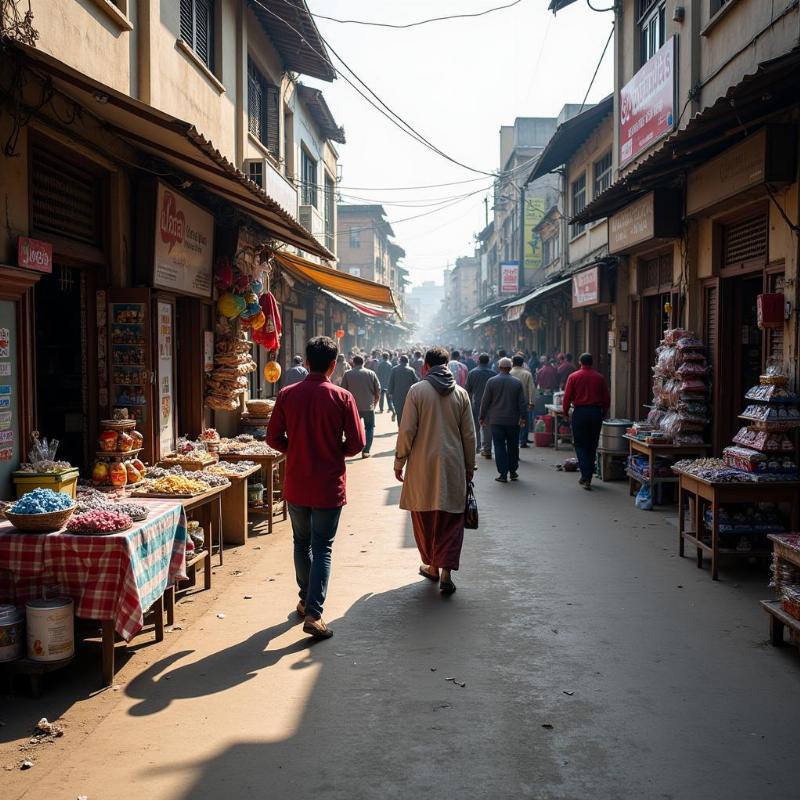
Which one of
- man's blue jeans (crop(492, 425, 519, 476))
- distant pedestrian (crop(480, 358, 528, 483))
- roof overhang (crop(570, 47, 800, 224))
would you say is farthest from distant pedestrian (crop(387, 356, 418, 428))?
roof overhang (crop(570, 47, 800, 224))

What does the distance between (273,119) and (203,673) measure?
1287 centimetres

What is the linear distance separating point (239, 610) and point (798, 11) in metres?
7.21

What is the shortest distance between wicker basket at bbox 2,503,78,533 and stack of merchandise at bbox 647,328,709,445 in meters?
7.45

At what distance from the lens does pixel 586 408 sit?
39.9ft

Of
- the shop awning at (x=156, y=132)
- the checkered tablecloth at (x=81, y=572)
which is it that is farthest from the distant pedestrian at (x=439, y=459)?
the shop awning at (x=156, y=132)

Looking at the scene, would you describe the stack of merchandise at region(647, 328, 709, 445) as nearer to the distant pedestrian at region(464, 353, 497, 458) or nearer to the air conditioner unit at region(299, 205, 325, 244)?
the distant pedestrian at region(464, 353, 497, 458)

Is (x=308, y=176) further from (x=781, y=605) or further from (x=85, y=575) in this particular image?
(x=781, y=605)

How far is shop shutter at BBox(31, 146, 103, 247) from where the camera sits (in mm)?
6289

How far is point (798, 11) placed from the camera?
7.35 m

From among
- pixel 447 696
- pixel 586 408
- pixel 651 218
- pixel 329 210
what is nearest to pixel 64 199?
pixel 447 696

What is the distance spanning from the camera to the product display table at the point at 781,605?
5.32 metres

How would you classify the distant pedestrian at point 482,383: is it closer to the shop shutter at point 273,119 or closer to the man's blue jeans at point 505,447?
the man's blue jeans at point 505,447

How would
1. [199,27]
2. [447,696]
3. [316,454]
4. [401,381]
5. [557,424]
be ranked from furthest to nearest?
[401,381] < [557,424] < [199,27] < [316,454] < [447,696]

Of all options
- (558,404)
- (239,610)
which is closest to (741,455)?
(239,610)
